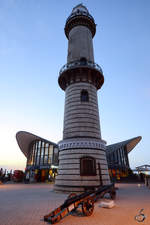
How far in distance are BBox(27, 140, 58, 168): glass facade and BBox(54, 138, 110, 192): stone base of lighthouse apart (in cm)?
2401

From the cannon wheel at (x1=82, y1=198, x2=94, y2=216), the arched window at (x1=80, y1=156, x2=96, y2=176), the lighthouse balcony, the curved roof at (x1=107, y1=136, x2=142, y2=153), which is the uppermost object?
the lighthouse balcony

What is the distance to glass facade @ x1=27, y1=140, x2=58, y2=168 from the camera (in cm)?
3799

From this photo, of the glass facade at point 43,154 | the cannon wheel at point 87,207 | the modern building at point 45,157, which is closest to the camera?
the cannon wheel at point 87,207

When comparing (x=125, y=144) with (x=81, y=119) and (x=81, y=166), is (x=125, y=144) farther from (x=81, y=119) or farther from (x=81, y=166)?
(x=81, y=166)

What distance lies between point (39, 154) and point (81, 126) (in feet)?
99.2

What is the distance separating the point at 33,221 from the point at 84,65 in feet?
51.2

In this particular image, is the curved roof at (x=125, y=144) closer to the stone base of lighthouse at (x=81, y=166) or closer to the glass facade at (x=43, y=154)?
the glass facade at (x=43, y=154)

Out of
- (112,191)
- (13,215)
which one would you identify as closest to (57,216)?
(13,215)

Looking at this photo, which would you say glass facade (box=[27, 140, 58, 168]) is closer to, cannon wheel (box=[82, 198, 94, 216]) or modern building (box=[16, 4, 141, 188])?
modern building (box=[16, 4, 141, 188])

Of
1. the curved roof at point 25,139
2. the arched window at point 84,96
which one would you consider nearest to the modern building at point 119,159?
the curved roof at point 25,139

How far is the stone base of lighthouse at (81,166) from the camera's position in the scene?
1345 centimetres

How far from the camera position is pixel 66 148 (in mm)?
15133

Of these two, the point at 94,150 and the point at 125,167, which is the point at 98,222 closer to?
the point at 94,150

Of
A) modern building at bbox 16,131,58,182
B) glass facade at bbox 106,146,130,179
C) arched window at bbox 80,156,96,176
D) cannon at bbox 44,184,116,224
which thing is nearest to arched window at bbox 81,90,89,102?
arched window at bbox 80,156,96,176
